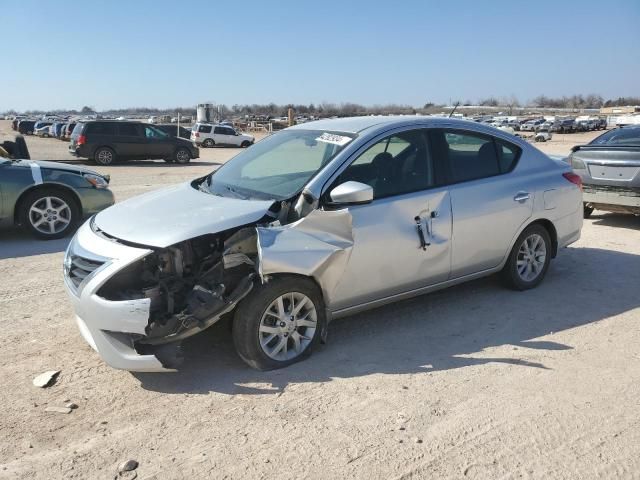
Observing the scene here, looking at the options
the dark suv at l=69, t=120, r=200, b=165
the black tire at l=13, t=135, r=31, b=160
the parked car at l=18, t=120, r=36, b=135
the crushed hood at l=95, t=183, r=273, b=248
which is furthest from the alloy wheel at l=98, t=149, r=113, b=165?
the parked car at l=18, t=120, r=36, b=135

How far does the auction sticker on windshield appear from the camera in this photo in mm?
4535

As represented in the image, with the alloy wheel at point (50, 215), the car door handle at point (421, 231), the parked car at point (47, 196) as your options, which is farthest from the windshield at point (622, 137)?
the alloy wheel at point (50, 215)

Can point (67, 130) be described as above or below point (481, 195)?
above

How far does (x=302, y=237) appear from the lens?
397 cm

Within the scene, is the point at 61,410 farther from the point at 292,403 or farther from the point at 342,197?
the point at 342,197

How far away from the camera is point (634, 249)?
A: 24.4 ft

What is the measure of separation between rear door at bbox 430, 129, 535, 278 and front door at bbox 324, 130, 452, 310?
0.15 meters

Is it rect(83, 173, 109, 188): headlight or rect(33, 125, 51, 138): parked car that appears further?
rect(33, 125, 51, 138): parked car

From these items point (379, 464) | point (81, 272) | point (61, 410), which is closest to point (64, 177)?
point (81, 272)

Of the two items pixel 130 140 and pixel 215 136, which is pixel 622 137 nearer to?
pixel 130 140

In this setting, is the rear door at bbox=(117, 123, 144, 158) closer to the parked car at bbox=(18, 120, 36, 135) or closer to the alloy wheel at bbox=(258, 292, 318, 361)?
the alloy wheel at bbox=(258, 292, 318, 361)

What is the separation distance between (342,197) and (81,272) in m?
1.84

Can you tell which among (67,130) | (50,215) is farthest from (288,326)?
(67,130)

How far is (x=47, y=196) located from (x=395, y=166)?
215 inches
